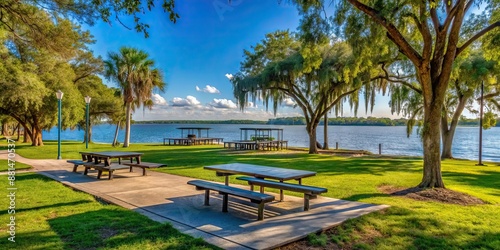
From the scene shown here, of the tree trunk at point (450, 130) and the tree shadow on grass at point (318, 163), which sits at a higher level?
the tree trunk at point (450, 130)

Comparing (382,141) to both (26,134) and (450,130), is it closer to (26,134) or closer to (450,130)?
(450,130)

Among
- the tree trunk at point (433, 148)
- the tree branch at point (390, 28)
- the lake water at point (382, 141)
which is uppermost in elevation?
the tree branch at point (390, 28)

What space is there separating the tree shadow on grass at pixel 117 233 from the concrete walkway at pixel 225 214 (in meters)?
0.21

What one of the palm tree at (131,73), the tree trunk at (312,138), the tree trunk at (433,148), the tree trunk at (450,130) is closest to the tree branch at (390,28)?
the tree trunk at (433,148)

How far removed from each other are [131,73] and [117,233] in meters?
19.5

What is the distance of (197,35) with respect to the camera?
21.4 metres

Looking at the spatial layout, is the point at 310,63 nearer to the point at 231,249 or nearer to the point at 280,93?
the point at 231,249

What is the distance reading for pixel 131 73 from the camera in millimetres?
21375

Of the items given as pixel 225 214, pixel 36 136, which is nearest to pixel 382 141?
pixel 36 136

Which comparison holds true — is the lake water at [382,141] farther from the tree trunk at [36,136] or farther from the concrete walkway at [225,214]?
the concrete walkway at [225,214]

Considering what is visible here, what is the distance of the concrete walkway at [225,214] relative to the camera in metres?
3.67

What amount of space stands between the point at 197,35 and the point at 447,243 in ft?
66.3

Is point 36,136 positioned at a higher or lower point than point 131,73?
lower

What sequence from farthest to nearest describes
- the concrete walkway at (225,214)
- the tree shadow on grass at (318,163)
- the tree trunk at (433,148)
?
the tree shadow on grass at (318,163)
the tree trunk at (433,148)
the concrete walkway at (225,214)
